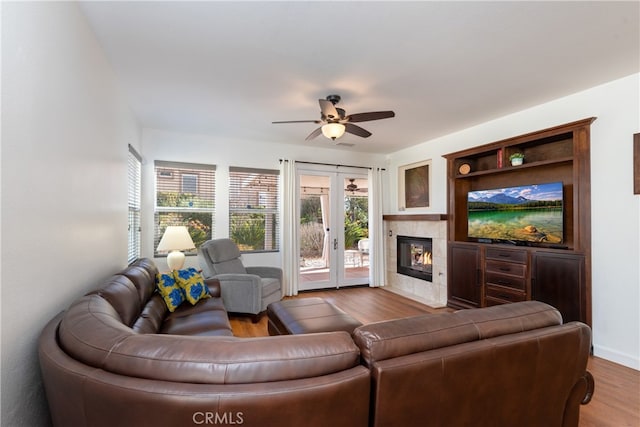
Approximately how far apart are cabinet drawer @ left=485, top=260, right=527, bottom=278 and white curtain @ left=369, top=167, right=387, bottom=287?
2.15 m

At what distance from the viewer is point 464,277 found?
4031 millimetres

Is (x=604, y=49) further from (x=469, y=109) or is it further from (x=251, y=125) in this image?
(x=251, y=125)

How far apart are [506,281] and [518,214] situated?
0.82 m

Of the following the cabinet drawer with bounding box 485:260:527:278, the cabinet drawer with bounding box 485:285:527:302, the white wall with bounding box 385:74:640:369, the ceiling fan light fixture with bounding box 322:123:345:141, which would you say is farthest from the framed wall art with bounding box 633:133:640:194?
the ceiling fan light fixture with bounding box 322:123:345:141

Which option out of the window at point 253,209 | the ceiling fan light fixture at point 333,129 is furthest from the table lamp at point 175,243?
the ceiling fan light fixture at point 333,129

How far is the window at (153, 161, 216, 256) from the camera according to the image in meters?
4.33

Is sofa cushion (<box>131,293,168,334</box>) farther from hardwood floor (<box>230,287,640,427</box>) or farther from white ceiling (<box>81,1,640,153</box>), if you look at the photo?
white ceiling (<box>81,1,640,153</box>)

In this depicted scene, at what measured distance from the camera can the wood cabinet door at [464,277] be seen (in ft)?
12.7

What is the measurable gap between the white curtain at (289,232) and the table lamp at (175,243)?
5.34 ft

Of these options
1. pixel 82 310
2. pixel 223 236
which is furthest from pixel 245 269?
pixel 82 310

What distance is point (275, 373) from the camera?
0.91 meters

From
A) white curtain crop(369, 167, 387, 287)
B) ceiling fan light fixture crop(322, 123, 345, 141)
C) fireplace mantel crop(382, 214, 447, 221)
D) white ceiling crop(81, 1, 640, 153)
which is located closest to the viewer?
white ceiling crop(81, 1, 640, 153)

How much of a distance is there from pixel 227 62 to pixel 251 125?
1641mm

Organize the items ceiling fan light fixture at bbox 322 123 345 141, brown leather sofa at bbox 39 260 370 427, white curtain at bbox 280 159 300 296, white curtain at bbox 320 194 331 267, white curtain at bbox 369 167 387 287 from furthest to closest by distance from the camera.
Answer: white curtain at bbox 369 167 387 287
white curtain at bbox 320 194 331 267
white curtain at bbox 280 159 300 296
ceiling fan light fixture at bbox 322 123 345 141
brown leather sofa at bbox 39 260 370 427
